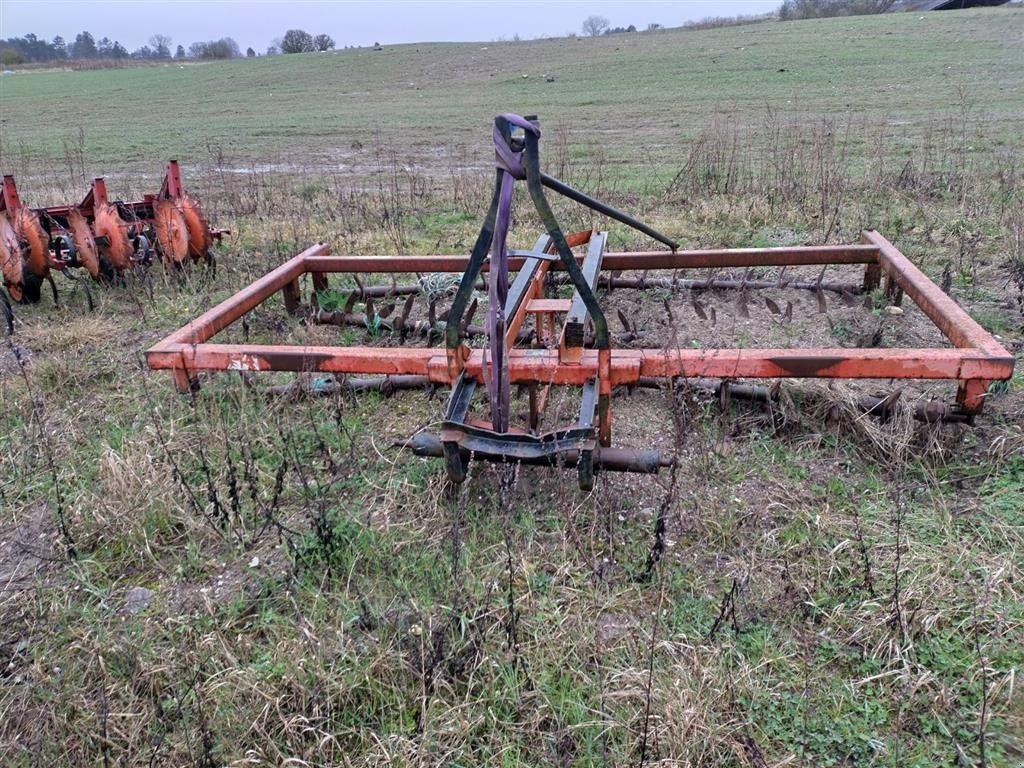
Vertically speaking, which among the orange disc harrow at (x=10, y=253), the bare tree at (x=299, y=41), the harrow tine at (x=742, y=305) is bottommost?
the harrow tine at (x=742, y=305)

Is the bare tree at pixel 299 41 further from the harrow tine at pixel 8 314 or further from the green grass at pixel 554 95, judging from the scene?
the harrow tine at pixel 8 314

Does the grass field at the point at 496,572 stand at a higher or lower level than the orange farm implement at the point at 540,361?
lower

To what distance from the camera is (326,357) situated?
10.7ft

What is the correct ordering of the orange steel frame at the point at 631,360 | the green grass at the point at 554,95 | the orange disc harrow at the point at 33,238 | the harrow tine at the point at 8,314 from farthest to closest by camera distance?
1. the green grass at the point at 554,95
2. the orange disc harrow at the point at 33,238
3. the harrow tine at the point at 8,314
4. the orange steel frame at the point at 631,360

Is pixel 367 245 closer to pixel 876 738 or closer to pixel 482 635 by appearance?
pixel 482 635

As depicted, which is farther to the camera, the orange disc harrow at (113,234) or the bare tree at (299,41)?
the bare tree at (299,41)

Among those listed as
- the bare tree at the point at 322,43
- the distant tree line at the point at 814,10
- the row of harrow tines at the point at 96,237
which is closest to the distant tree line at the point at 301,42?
the bare tree at the point at 322,43

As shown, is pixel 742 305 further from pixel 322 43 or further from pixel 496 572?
pixel 322 43

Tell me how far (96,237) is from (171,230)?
0.52 metres

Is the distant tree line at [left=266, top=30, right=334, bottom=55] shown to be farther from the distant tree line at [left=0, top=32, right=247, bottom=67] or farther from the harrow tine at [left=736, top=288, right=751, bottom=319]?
the harrow tine at [left=736, top=288, right=751, bottom=319]

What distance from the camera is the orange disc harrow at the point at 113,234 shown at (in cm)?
555

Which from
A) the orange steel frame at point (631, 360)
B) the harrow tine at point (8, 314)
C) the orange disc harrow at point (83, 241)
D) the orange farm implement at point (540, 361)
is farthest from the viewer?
the orange disc harrow at point (83, 241)

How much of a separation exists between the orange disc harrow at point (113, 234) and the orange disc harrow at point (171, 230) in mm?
252

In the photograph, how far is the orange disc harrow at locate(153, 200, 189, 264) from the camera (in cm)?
579
